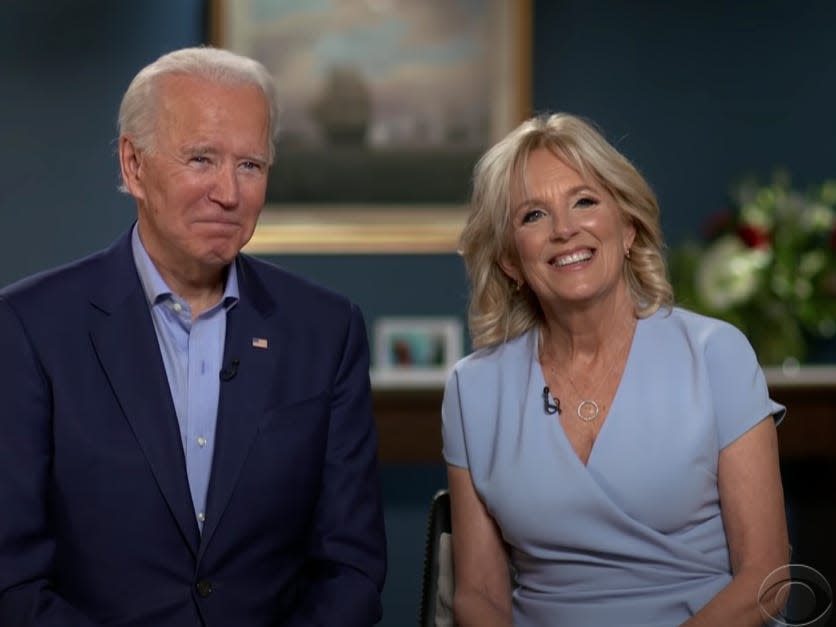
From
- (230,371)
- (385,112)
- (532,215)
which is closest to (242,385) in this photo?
(230,371)

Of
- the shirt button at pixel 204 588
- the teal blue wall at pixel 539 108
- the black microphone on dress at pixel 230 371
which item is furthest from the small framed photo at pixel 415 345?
the shirt button at pixel 204 588

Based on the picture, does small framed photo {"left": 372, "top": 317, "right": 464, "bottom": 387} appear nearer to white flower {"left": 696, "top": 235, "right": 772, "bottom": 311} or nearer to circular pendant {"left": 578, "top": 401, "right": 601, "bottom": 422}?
white flower {"left": 696, "top": 235, "right": 772, "bottom": 311}

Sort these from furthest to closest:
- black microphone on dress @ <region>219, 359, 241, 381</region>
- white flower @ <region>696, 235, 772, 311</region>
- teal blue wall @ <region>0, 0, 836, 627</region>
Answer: teal blue wall @ <region>0, 0, 836, 627</region>
white flower @ <region>696, 235, 772, 311</region>
black microphone on dress @ <region>219, 359, 241, 381</region>

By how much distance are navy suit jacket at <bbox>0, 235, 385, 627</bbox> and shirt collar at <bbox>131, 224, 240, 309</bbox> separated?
0.07 feet

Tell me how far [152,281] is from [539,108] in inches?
122

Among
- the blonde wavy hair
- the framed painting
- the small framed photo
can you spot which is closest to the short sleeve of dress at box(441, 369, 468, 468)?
the blonde wavy hair

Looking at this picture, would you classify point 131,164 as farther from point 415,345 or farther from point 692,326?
point 415,345

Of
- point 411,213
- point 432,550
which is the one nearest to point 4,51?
point 411,213

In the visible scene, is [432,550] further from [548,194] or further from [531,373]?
[548,194]

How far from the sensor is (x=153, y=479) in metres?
2.47

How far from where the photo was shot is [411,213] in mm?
5453

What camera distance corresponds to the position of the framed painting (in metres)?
5.36

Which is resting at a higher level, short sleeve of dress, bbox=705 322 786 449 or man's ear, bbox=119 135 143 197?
man's ear, bbox=119 135 143 197

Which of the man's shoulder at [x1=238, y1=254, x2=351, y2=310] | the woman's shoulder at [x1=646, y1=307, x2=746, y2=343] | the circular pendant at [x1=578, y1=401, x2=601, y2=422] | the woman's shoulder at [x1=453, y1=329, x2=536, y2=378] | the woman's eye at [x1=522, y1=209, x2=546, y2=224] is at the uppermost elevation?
the woman's eye at [x1=522, y1=209, x2=546, y2=224]
